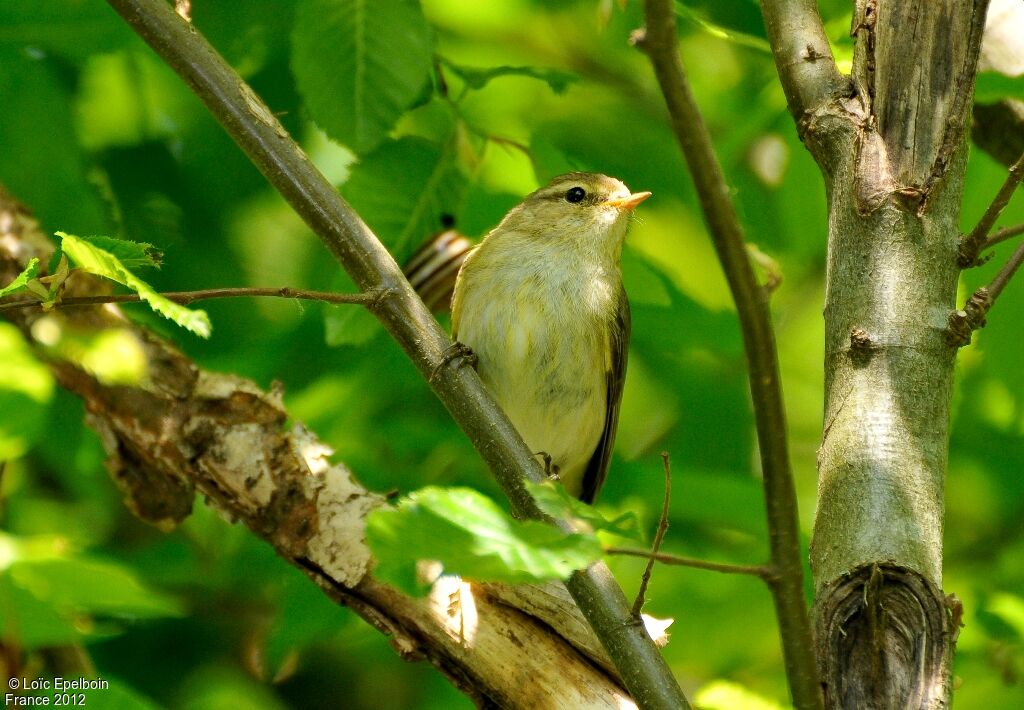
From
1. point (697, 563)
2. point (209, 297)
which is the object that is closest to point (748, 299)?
point (697, 563)

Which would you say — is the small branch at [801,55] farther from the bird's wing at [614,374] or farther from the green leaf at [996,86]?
the bird's wing at [614,374]

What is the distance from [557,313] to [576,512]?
2.61 m

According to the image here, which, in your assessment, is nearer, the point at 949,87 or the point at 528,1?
the point at 949,87

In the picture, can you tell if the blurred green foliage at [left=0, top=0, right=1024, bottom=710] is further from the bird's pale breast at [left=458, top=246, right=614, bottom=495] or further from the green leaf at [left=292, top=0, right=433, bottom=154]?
the bird's pale breast at [left=458, top=246, right=614, bottom=495]

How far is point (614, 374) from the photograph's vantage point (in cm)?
423

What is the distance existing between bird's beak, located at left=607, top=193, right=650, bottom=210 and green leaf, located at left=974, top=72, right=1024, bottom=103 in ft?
4.28

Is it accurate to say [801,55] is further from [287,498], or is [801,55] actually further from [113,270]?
[287,498]

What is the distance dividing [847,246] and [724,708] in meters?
1.14

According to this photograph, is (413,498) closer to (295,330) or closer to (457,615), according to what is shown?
(457,615)

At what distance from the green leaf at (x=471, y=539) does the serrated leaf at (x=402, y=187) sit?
1933mm

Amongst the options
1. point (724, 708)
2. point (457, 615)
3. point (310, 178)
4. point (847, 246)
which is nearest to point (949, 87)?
point (847, 246)

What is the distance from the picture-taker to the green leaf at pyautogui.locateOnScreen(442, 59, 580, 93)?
10.6 ft

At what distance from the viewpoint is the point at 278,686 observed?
5.14 m

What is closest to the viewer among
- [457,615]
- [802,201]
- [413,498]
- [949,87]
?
[413,498]
